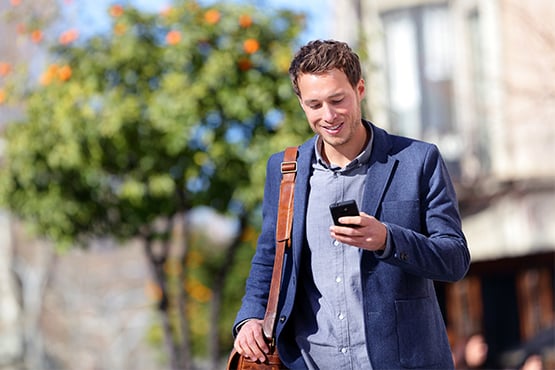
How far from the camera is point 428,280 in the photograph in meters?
3.57

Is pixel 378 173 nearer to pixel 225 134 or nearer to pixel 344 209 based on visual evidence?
pixel 344 209

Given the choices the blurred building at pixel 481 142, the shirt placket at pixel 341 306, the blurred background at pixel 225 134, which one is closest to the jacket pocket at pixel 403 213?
the shirt placket at pixel 341 306

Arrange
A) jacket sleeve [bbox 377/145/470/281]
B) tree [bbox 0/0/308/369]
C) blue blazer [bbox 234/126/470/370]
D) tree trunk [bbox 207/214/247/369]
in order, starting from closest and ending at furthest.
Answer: jacket sleeve [bbox 377/145/470/281] < blue blazer [bbox 234/126/470/370] < tree [bbox 0/0/308/369] < tree trunk [bbox 207/214/247/369]

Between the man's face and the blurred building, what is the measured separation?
36.8 ft

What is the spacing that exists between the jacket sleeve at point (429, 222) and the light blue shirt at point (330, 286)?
0.48 feet

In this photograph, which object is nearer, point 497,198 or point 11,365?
point 497,198

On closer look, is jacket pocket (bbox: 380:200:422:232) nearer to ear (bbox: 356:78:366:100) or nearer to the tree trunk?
ear (bbox: 356:78:366:100)

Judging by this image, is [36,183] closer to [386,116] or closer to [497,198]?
[386,116]

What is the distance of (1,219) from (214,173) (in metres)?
15.1

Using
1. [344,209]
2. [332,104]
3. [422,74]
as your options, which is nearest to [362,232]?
[344,209]

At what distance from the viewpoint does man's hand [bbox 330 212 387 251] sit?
3164 millimetres

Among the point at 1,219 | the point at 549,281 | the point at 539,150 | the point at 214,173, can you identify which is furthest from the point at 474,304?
the point at 1,219

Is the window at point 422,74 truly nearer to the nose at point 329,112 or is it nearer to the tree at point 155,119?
the tree at point 155,119

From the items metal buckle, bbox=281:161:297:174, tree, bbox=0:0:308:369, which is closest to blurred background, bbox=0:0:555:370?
tree, bbox=0:0:308:369
